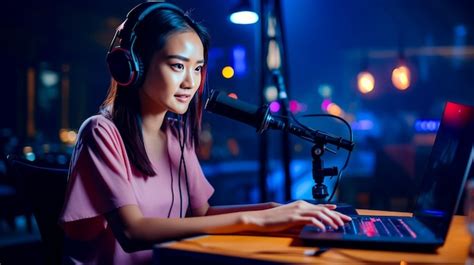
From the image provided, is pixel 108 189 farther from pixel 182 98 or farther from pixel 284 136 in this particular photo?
pixel 284 136

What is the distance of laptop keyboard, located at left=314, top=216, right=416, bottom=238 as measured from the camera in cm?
94

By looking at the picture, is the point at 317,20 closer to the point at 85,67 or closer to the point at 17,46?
Result: the point at 85,67

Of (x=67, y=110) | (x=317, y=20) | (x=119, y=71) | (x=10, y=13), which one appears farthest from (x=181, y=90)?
(x=317, y=20)

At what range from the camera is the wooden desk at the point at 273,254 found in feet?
2.60

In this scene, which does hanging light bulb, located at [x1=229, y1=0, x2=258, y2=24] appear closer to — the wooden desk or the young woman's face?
the young woman's face

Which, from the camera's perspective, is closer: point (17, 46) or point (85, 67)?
point (17, 46)

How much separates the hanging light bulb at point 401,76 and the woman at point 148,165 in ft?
16.8

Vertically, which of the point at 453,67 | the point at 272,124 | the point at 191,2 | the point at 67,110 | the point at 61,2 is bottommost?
the point at 67,110

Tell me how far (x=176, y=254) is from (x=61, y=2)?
7.01 metres

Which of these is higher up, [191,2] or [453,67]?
[453,67]

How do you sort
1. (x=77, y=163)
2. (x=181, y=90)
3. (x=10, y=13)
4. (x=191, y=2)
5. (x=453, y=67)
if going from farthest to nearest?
(x=453, y=67), (x=10, y=13), (x=191, y=2), (x=181, y=90), (x=77, y=163)

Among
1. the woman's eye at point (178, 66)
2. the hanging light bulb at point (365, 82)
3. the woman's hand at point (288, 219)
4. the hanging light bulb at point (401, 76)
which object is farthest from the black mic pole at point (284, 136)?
the hanging light bulb at point (365, 82)

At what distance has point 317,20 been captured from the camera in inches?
526

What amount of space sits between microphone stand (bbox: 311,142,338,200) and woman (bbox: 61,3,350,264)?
0.11m
